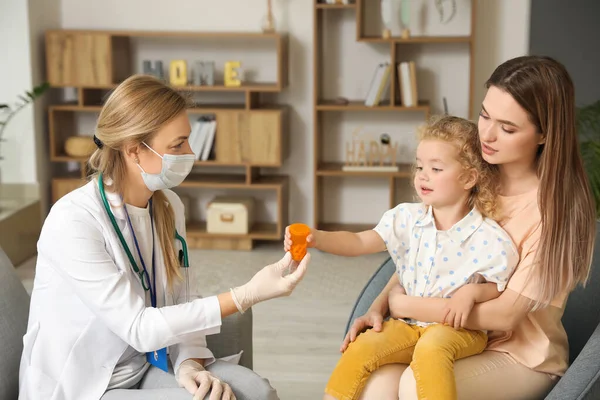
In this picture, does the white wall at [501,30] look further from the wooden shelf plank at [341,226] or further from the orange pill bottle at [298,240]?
the orange pill bottle at [298,240]

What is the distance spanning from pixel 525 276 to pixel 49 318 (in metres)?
1.10

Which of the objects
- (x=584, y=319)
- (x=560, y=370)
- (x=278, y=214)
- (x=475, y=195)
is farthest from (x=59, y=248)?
(x=278, y=214)

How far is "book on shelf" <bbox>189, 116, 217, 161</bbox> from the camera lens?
15.7 feet

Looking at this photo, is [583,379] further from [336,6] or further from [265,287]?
[336,6]

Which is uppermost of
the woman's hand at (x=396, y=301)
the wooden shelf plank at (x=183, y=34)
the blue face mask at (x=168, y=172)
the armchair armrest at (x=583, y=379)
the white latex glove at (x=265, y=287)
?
the wooden shelf plank at (x=183, y=34)

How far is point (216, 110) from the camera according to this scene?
15.7 feet

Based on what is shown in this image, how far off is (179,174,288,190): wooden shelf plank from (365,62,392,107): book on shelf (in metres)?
0.73

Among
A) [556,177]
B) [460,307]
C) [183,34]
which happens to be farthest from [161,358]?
[183,34]

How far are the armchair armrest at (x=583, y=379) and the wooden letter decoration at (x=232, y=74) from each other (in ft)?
10.7

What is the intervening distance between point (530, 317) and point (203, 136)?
3.13 m

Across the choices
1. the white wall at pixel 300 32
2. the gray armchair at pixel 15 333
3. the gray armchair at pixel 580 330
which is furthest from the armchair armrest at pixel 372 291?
the white wall at pixel 300 32

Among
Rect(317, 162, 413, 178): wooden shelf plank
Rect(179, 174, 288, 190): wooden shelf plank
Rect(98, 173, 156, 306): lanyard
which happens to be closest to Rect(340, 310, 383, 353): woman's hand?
Rect(98, 173, 156, 306): lanyard

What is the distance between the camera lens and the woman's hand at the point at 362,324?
6.71 ft

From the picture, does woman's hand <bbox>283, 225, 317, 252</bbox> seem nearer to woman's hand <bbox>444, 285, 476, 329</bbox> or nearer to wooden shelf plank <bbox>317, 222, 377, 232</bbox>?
woman's hand <bbox>444, 285, 476, 329</bbox>
